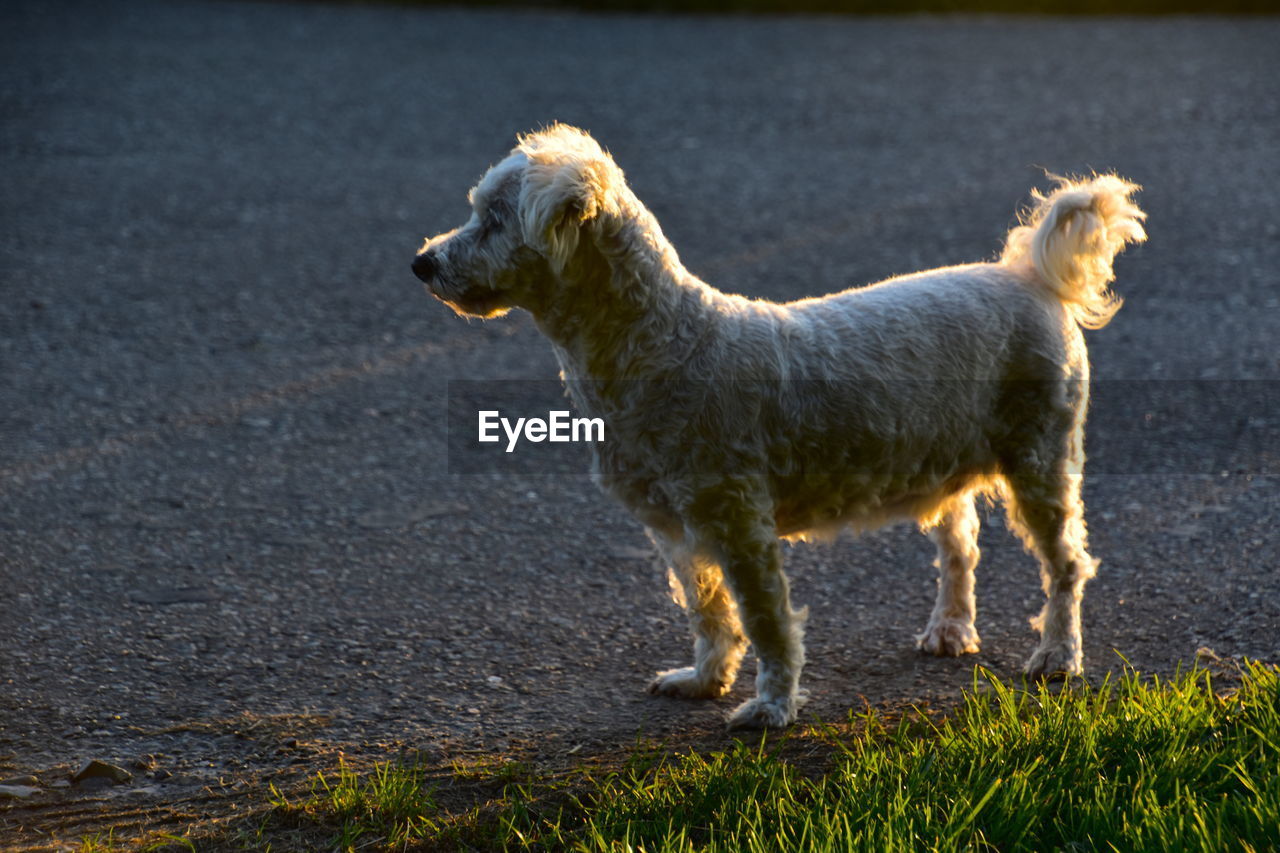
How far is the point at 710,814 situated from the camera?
3553 millimetres

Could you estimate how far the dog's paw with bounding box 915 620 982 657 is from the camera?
466 centimetres

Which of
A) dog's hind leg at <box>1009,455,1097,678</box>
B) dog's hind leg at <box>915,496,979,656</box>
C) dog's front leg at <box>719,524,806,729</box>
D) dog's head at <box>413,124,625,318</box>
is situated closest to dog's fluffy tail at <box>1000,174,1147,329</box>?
dog's hind leg at <box>1009,455,1097,678</box>

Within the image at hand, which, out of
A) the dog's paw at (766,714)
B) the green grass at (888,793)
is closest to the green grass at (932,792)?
the green grass at (888,793)

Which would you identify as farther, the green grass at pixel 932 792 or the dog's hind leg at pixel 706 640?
the dog's hind leg at pixel 706 640

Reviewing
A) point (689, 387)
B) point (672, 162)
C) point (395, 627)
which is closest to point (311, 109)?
point (672, 162)

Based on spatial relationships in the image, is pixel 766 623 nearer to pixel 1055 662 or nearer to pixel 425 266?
pixel 1055 662

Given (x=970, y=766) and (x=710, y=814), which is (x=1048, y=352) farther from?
(x=710, y=814)

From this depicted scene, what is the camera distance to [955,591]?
4.70 meters

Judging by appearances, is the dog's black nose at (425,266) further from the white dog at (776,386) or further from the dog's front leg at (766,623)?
the dog's front leg at (766,623)

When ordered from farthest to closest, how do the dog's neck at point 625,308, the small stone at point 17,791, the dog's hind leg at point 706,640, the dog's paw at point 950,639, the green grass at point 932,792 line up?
the dog's paw at point 950,639, the dog's hind leg at point 706,640, the dog's neck at point 625,308, the small stone at point 17,791, the green grass at point 932,792

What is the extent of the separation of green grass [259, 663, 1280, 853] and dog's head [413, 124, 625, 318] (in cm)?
133

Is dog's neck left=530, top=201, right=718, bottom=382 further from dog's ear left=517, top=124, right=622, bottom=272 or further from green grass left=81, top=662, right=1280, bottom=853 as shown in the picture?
green grass left=81, top=662, right=1280, bottom=853

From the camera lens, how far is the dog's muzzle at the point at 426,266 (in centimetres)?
392

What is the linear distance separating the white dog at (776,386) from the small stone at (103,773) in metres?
1.59
